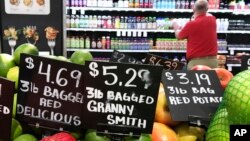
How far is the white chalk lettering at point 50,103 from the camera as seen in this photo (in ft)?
3.64

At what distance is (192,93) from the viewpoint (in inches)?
49.8

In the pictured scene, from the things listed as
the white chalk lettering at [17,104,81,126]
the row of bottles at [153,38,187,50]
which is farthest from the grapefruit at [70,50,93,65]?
the row of bottles at [153,38,187,50]

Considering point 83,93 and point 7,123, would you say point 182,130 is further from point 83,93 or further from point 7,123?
point 7,123

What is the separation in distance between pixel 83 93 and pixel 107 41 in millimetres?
4461

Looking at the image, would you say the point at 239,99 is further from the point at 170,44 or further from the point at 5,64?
the point at 170,44

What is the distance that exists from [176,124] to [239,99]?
0.37 meters

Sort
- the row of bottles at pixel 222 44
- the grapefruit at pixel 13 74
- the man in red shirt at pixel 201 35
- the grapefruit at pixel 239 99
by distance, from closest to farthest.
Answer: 1. the grapefruit at pixel 239 99
2. the grapefruit at pixel 13 74
3. the man in red shirt at pixel 201 35
4. the row of bottles at pixel 222 44

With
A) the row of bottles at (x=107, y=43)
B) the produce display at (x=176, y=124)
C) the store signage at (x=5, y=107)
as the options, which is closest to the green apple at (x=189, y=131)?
the produce display at (x=176, y=124)

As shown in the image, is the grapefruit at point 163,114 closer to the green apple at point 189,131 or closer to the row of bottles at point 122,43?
the green apple at point 189,131

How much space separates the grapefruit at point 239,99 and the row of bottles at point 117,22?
442 centimetres

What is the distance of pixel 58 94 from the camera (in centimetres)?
110

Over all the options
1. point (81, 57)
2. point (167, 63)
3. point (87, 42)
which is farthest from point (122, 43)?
point (81, 57)

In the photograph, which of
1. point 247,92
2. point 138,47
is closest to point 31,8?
point 247,92

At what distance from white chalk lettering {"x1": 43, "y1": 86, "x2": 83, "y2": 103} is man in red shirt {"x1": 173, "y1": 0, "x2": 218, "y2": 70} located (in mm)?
3241
